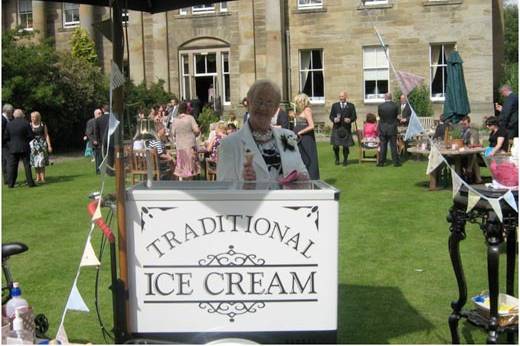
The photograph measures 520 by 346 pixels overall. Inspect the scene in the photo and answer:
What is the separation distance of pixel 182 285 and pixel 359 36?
27.0 meters

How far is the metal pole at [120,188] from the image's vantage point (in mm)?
3436

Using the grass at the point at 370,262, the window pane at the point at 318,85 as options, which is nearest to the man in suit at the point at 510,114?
the grass at the point at 370,262

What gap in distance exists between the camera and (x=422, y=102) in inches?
1065

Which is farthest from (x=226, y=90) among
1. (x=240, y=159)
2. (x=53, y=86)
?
(x=240, y=159)

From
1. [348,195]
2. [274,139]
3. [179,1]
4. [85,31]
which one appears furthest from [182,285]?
[85,31]

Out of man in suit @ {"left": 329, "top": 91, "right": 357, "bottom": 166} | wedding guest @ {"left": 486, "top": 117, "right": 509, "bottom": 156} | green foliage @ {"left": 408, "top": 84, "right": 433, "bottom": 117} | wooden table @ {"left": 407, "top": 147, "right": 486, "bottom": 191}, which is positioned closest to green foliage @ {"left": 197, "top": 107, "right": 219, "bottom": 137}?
green foliage @ {"left": 408, "top": 84, "right": 433, "bottom": 117}

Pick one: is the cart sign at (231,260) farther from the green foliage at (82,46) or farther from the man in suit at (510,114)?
the green foliage at (82,46)

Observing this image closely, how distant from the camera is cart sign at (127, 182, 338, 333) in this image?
3365 mm

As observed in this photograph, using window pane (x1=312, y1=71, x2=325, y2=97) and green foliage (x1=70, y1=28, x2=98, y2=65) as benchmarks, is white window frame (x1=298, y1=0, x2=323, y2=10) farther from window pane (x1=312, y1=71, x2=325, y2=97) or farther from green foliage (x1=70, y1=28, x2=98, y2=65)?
green foliage (x1=70, y1=28, x2=98, y2=65)

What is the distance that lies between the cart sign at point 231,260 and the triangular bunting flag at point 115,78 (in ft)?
1.96

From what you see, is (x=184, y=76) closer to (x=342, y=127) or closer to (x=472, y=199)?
(x=342, y=127)

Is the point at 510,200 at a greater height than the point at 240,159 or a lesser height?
lesser

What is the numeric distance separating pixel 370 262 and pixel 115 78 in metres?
4.34

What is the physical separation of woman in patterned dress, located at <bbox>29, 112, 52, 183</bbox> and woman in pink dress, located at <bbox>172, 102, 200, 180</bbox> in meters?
3.38
